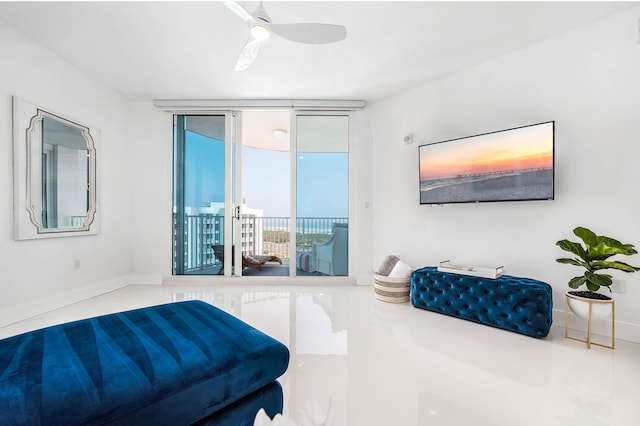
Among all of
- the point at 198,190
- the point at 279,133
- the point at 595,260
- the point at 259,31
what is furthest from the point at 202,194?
the point at 595,260

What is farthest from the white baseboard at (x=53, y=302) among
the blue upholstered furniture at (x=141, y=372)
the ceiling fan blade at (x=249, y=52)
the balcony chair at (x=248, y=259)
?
the ceiling fan blade at (x=249, y=52)

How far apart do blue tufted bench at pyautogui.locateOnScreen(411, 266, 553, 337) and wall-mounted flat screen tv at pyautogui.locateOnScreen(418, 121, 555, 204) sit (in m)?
0.80

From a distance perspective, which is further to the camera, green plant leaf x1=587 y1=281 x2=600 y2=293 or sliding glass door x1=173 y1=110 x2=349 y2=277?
sliding glass door x1=173 y1=110 x2=349 y2=277

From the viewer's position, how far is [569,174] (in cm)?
250

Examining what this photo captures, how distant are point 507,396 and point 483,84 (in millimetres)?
2851

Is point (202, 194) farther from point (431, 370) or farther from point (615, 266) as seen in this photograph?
point (615, 266)

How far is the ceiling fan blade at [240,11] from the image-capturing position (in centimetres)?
172

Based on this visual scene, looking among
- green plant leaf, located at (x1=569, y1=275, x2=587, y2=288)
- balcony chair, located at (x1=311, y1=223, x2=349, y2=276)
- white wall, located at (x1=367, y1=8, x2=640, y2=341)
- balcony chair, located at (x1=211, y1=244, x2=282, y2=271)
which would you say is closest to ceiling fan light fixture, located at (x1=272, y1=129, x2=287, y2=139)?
balcony chair, located at (x1=211, y1=244, x2=282, y2=271)

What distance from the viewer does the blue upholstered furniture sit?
0.84m

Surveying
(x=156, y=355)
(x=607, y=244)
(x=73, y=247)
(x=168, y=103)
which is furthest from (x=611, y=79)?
(x=73, y=247)

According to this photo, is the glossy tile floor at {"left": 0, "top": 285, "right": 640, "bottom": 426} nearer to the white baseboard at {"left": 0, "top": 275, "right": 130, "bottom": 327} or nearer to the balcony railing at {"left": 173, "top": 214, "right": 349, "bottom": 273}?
the white baseboard at {"left": 0, "top": 275, "right": 130, "bottom": 327}

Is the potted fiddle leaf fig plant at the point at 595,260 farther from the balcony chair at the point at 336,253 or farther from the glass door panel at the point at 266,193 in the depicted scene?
the glass door panel at the point at 266,193

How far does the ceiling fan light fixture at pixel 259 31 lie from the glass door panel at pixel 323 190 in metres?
2.20

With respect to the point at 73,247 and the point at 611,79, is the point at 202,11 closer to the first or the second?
the point at 73,247
